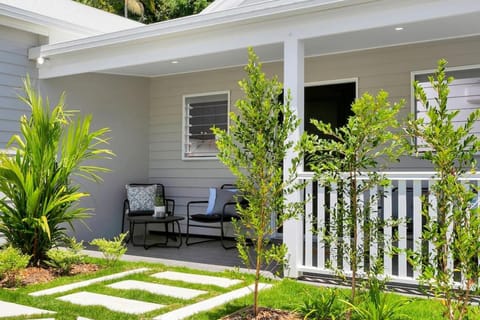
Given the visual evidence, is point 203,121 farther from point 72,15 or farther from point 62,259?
point 62,259

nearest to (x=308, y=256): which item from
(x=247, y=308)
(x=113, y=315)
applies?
(x=247, y=308)

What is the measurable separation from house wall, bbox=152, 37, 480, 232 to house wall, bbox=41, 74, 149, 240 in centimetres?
24

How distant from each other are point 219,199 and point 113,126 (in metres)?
2.10

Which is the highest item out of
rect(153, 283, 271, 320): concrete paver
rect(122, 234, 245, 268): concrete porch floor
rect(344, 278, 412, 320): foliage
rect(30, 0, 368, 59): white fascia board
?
rect(30, 0, 368, 59): white fascia board

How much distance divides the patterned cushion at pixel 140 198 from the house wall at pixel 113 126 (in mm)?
389

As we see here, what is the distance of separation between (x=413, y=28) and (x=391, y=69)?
1.47m

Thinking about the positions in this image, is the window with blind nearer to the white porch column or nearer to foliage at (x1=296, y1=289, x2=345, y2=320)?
the white porch column

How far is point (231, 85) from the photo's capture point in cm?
724

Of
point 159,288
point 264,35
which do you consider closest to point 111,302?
point 159,288

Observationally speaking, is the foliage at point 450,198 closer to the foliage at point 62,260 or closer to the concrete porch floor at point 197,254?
the concrete porch floor at point 197,254

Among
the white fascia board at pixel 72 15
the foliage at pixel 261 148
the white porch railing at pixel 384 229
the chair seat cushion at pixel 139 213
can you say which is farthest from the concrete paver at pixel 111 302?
the white fascia board at pixel 72 15

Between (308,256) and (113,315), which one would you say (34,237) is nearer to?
(113,315)

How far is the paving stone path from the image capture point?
139 inches

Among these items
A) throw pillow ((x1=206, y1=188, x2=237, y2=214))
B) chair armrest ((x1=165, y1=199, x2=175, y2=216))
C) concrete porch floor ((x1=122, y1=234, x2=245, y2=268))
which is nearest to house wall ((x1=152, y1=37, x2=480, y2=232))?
chair armrest ((x1=165, y1=199, x2=175, y2=216))
